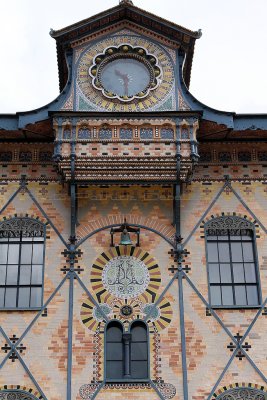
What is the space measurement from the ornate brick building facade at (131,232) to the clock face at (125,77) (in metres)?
0.05

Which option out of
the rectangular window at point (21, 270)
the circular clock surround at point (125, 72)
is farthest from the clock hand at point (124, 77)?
the rectangular window at point (21, 270)

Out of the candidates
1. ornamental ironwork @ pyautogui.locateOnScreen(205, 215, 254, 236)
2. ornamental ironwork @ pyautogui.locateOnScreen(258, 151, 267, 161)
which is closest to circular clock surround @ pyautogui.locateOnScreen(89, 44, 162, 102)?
ornamental ironwork @ pyautogui.locateOnScreen(258, 151, 267, 161)

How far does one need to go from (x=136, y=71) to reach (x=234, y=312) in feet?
25.6

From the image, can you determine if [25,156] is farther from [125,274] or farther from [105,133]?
[125,274]

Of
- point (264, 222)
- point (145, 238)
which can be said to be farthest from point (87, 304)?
point (264, 222)

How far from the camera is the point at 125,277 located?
21.4m

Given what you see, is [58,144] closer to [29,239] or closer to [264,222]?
[29,239]

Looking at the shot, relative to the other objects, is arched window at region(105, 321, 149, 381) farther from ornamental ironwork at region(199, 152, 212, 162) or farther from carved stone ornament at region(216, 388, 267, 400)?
ornamental ironwork at region(199, 152, 212, 162)

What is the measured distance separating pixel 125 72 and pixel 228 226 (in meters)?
5.57

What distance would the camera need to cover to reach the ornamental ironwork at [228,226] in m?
22.2

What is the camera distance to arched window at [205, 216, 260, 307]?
2131 centimetres

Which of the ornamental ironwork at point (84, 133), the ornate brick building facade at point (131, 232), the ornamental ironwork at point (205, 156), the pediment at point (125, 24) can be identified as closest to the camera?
the ornate brick building facade at point (131, 232)

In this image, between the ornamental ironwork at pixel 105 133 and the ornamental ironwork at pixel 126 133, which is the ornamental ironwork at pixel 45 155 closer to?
the ornamental ironwork at pixel 105 133

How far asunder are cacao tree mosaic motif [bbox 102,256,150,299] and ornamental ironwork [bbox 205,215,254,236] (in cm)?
231
